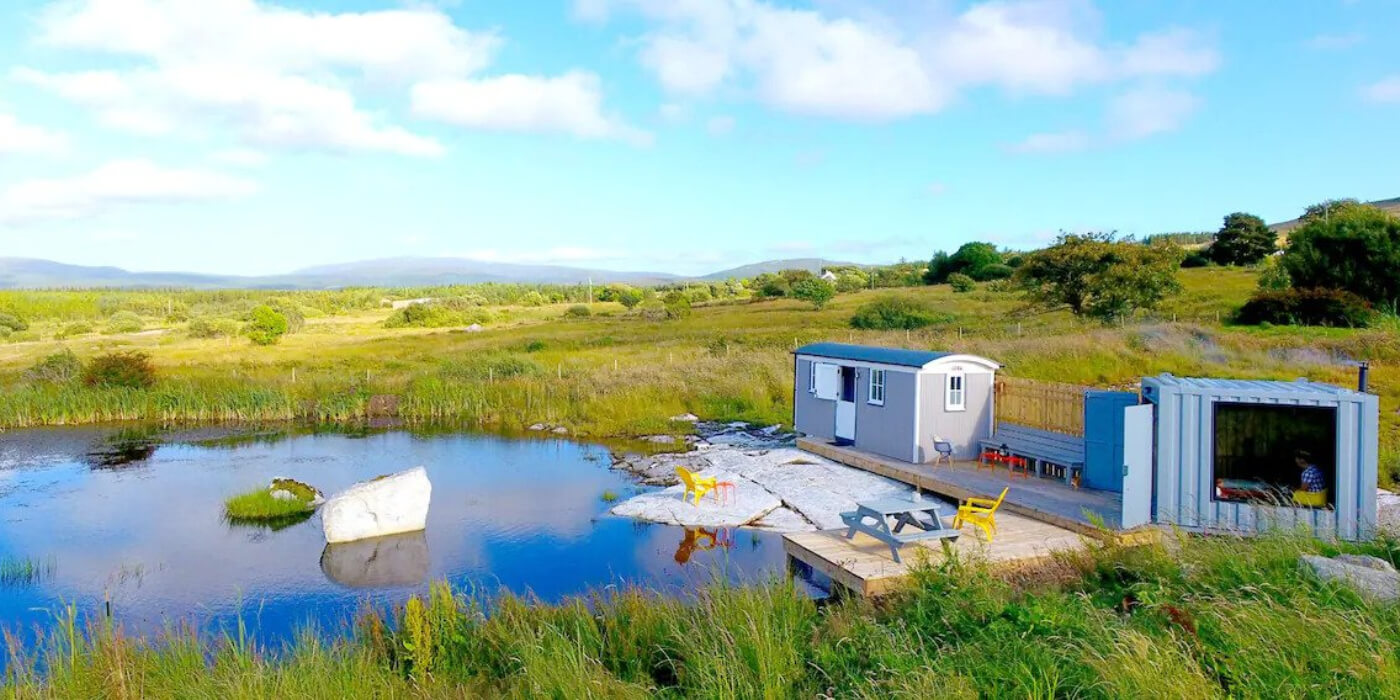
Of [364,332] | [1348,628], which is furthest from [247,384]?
[364,332]

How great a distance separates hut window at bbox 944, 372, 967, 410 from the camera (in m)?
14.6

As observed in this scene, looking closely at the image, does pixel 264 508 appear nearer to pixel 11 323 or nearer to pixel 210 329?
pixel 210 329

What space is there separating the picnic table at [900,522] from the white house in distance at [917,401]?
4.64 metres

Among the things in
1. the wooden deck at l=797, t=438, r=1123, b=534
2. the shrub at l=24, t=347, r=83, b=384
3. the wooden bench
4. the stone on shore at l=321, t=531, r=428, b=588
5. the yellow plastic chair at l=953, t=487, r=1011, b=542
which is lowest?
the stone on shore at l=321, t=531, r=428, b=588

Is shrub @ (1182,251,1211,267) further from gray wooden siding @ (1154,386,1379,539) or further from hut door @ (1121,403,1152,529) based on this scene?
hut door @ (1121,403,1152,529)

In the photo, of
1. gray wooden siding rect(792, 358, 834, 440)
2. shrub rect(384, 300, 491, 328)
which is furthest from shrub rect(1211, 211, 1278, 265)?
shrub rect(384, 300, 491, 328)

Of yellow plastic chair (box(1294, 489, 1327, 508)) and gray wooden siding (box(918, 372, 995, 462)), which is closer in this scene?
yellow plastic chair (box(1294, 489, 1327, 508))

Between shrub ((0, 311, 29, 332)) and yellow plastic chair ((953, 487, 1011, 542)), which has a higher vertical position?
shrub ((0, 311, 29, 332))

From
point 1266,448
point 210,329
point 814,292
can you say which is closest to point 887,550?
point 1266,448

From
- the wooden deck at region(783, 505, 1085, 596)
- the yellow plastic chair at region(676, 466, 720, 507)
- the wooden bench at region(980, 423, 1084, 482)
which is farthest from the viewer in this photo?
the yellow plastic chair at region(676, 466, 720, 507)

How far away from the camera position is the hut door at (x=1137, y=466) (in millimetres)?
9828

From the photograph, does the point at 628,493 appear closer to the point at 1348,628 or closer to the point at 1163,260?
the point at 1348,628

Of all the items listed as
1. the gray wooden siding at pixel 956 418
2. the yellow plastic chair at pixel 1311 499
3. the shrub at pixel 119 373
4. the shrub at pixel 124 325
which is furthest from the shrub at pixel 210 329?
the yellow plastic chair at pixel 1311 499

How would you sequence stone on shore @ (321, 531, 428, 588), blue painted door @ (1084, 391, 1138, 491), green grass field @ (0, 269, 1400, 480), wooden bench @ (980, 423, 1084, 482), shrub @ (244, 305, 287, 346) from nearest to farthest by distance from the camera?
stone on shore @ (321, 531, 428, 588) → blue painted door @ (1084, 391, 1138, 491) → wooden bench @ (980, 423, 1084, 482) → green grass field @ (0, 269, 1400, 480) → shrub @ (244, 305, 287, 346)
